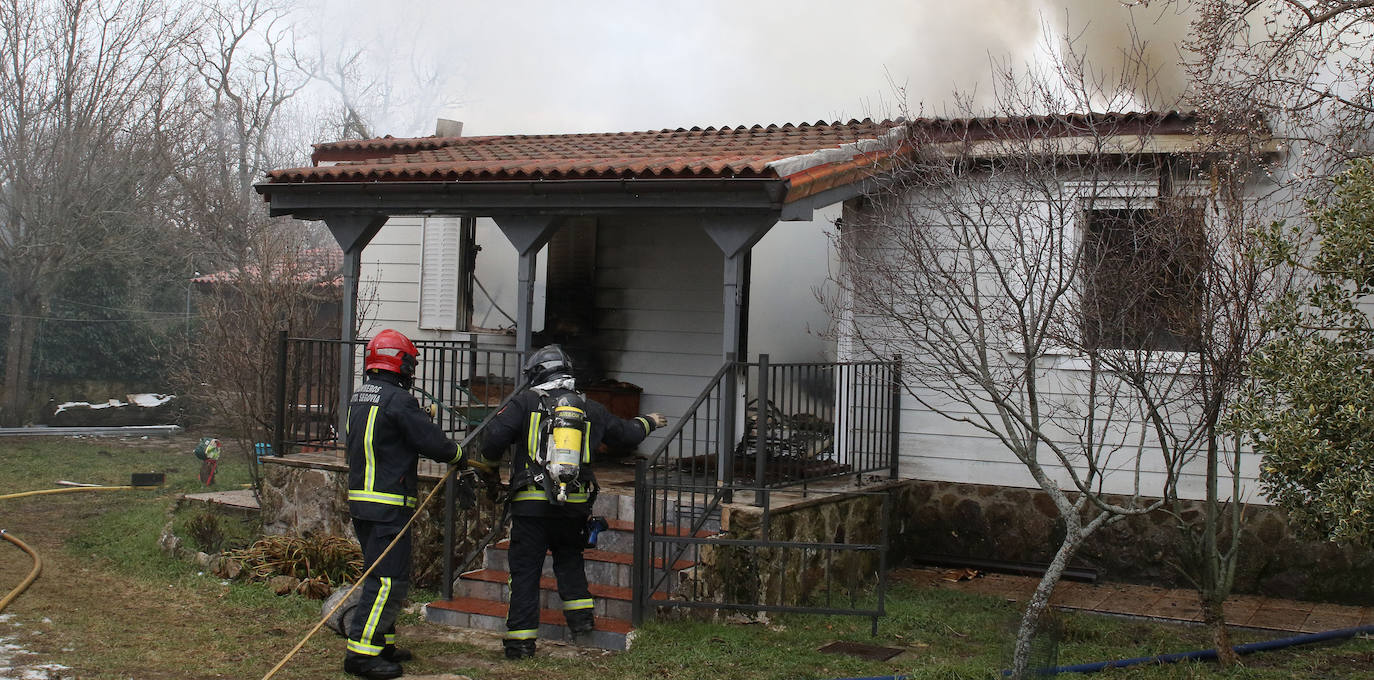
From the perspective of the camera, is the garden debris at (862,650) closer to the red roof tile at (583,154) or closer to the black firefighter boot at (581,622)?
the black firefighter boot at (581,622)

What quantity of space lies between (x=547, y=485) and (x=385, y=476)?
2.95 ft

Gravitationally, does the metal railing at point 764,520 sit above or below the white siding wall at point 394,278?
below

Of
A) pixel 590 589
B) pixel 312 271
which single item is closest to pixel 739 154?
pixel 590 589

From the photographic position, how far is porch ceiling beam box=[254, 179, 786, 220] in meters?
7.78

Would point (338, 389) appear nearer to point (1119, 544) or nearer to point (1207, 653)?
point (1119, 544)

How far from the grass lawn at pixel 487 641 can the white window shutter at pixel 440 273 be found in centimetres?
339

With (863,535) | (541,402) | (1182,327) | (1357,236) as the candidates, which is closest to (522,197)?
(541,402)

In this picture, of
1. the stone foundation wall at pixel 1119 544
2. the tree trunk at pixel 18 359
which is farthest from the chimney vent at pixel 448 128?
the tree trunk at pixel 18 359

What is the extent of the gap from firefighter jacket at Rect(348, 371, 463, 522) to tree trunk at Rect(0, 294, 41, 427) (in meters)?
17.1

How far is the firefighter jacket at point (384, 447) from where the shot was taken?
6582 millimetres

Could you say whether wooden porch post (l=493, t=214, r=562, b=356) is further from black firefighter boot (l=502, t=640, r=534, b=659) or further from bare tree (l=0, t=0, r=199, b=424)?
bare tree (l=0, t=0, r=199, b=424)

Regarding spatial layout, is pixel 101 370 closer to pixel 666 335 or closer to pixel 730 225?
pixel 666 335

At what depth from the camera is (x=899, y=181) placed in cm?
897

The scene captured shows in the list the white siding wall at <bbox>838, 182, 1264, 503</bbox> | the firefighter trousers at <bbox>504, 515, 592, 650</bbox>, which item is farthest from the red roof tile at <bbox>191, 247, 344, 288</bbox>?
the white siding wall at <bbox>838, 182, 1264, 503</bbox>
